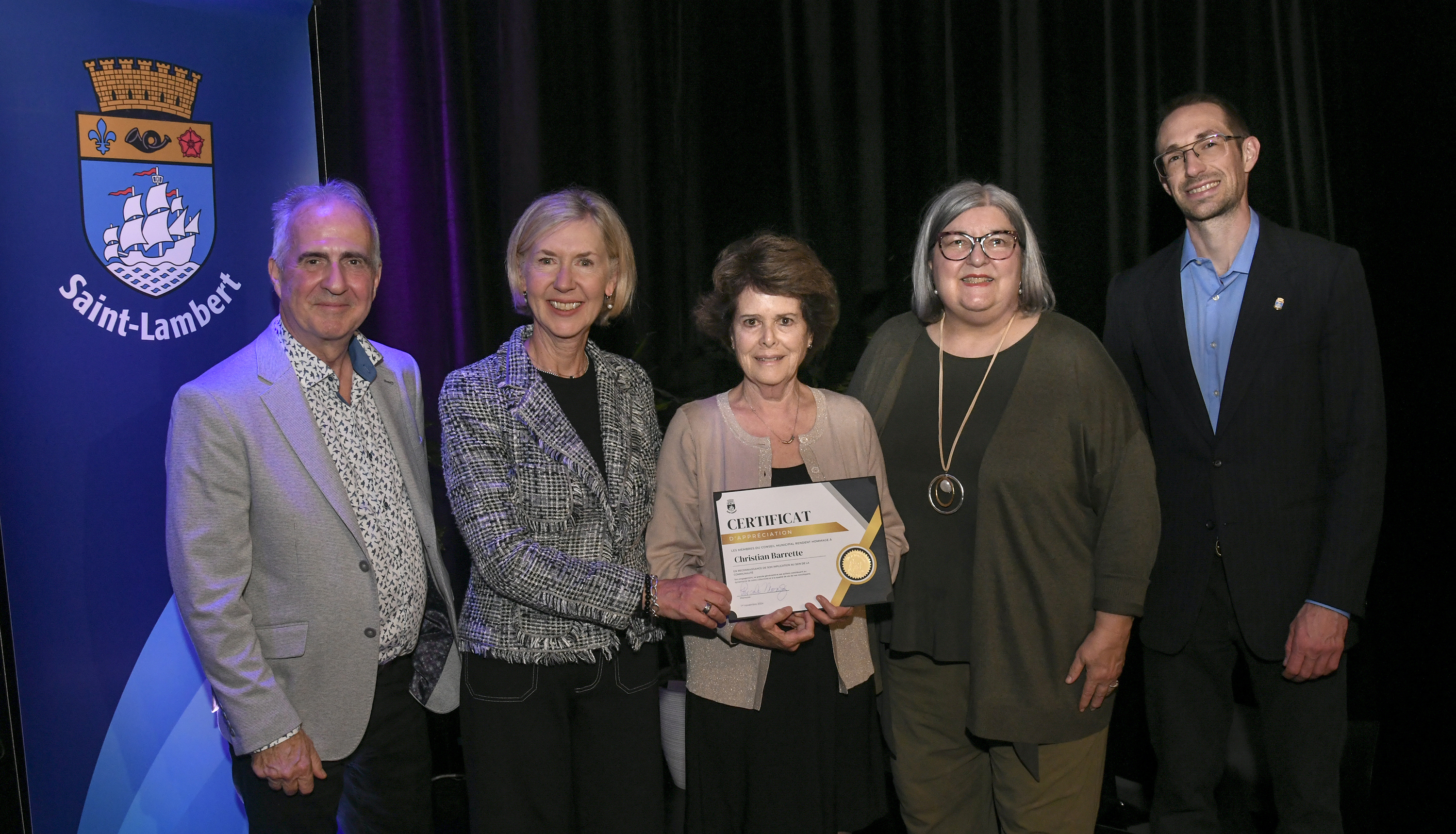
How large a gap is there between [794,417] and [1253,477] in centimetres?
116

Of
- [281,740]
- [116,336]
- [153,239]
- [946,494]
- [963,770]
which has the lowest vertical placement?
[963,770]

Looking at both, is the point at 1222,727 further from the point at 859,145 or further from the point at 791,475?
Answer: the point at 859,145

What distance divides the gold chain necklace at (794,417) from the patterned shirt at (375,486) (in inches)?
33.2

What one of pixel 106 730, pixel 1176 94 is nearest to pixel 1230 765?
pixel 1176 94

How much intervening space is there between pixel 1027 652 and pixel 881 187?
6.49 ft

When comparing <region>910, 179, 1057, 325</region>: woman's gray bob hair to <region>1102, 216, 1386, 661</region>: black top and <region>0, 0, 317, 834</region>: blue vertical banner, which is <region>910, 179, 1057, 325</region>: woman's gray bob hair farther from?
<region>0, 0, 317, 834</region>: blue vertical banner

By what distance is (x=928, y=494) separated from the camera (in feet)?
7.48

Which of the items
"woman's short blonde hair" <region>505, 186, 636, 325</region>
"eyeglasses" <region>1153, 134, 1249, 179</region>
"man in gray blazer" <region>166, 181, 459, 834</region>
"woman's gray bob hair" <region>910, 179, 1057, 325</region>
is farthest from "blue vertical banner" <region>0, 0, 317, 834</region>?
"eyeglasses" <region>1153, 134, 1249, 179</region>

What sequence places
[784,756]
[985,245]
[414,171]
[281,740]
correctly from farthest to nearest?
[414,171]
[985,245]
[784,756]
[281,740]

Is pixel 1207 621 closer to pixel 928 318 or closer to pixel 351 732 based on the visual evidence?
pixel 928 318

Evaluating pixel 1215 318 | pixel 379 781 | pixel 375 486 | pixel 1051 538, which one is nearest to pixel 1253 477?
pixel 1215 318

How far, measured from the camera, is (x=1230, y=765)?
3254 mm

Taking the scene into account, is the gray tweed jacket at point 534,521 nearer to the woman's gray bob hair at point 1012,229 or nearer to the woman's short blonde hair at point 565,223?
the woman's short blonde hair at point 565,223

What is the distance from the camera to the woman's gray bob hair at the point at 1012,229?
7.41 ft
